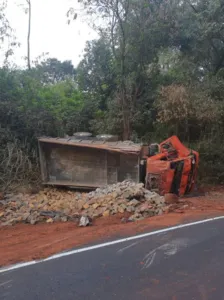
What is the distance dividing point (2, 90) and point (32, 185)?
15.9 ft

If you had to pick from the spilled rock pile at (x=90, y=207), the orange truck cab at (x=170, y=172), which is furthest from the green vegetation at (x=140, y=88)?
the orange truck cab at (x=170, y=172)

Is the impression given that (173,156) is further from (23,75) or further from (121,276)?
(23,75)

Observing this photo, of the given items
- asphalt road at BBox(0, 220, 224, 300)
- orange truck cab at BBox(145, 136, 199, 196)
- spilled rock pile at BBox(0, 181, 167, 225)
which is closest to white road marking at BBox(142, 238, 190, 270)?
asphalt road at BBox(0, 220, 224, 300)

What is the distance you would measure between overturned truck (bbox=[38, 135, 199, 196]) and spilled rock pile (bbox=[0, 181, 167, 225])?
1.43 meters

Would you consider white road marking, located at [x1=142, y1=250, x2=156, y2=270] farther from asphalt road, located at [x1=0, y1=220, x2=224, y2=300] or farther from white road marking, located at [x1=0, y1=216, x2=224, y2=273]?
white road marking, located at [x1=0, y1=216, x2=224, y2=273]

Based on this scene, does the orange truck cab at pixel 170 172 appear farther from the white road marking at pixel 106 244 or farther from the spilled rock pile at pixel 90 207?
the white road marking at pixel 106 244

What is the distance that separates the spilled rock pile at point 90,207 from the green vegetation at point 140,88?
3.05 metres

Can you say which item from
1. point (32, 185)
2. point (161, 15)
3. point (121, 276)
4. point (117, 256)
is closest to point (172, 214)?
point (117, 256)

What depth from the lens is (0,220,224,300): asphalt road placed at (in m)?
3.96

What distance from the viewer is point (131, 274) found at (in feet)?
14.7

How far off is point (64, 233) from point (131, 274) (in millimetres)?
2345

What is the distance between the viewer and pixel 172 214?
7.84 m

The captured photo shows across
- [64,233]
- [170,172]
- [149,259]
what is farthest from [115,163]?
[149,259]

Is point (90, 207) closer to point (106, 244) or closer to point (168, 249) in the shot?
point (106, 244)
